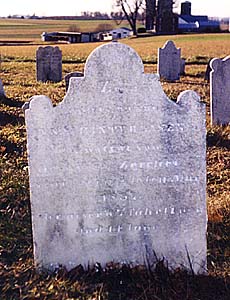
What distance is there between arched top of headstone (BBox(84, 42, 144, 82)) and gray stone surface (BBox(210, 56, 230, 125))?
5.41 metres

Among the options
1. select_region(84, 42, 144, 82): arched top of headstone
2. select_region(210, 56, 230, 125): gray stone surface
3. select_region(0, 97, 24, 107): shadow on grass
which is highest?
select_region(84, 42, 144, 82): arched top of headstone

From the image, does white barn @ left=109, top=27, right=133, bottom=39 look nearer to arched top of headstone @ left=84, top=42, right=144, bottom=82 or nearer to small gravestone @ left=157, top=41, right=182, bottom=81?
small gravestone @ left=157, top=41, right=182, bottom=81

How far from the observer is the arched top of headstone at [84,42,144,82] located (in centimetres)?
378

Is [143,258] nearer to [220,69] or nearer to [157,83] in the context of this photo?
[157,83]

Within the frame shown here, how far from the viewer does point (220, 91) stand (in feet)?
30.3

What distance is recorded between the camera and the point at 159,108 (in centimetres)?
384

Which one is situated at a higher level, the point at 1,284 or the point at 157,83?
the point at 157,83

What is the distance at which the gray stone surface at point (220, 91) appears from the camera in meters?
9.02

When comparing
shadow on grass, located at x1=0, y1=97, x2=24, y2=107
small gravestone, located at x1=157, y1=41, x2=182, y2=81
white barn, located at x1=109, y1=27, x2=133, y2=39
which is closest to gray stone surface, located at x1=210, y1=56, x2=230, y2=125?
shadow on grass, located at x1=0, y1=97, x2=24, y2=107

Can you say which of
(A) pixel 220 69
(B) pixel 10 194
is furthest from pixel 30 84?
(B) pixel 10 194

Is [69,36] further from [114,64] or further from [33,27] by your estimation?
[114,64]

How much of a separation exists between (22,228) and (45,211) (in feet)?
3.09

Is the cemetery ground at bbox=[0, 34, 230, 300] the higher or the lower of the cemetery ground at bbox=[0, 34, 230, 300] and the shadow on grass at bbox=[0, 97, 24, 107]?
Answer: the lower

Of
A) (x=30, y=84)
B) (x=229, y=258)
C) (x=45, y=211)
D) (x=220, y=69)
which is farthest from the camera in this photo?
(x=30, y=84)
